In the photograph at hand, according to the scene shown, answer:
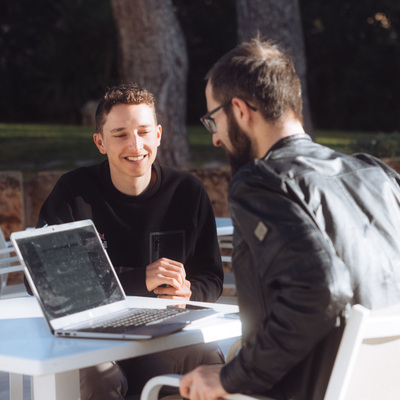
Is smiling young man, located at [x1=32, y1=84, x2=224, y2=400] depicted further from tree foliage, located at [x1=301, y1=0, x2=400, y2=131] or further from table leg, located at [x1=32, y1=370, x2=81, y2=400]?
tree foliage, located at [x1=301, y1=0, x2=400, y2=131]

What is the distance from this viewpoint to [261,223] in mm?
1771

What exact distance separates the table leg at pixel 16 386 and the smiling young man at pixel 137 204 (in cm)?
58

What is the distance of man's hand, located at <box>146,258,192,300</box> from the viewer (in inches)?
108

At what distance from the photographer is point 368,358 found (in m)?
1.77

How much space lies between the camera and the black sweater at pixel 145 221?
3016 millimetres

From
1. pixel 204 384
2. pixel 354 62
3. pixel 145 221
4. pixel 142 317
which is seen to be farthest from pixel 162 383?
pixel 354 62

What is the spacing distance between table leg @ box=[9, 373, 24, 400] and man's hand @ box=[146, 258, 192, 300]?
26.8 inches

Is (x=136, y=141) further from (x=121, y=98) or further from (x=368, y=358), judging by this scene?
(x=368, y=358)

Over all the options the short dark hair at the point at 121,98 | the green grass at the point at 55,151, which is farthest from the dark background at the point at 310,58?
the short dark hair at the point at 121,98

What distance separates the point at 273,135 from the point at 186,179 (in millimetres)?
1260

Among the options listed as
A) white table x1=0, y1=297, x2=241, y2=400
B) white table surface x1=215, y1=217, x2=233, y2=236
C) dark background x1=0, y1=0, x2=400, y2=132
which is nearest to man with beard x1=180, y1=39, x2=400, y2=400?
white table x1=0, y1=297, x2=241, y2=400

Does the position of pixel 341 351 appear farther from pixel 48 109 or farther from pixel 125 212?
pixel 48 109

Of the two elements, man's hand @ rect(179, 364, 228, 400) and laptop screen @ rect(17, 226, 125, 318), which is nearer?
man's hand @ rect(179, 364, 228, 400)

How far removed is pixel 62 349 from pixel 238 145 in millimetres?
685
